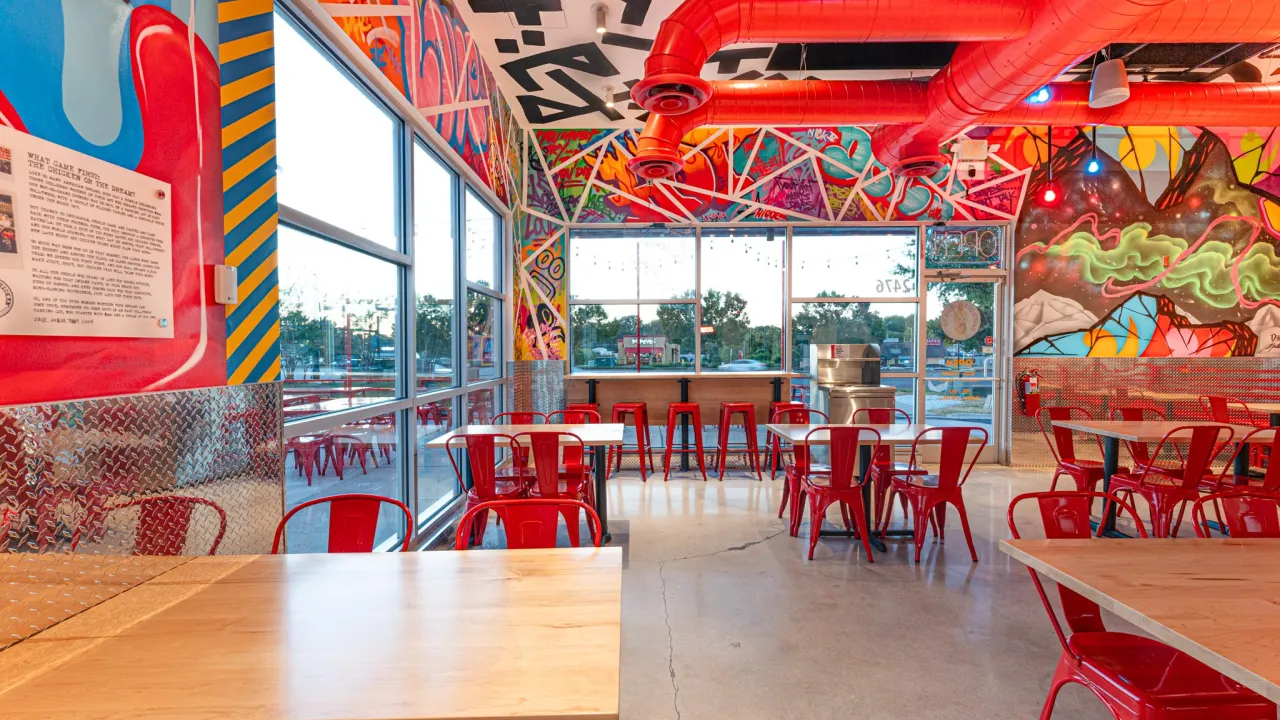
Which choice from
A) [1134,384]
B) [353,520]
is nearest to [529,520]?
[353,520]

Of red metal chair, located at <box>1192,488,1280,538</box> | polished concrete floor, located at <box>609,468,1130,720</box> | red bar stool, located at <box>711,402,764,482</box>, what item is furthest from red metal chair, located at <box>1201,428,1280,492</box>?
red bar stool, located at <box>711,402,764,482</box>

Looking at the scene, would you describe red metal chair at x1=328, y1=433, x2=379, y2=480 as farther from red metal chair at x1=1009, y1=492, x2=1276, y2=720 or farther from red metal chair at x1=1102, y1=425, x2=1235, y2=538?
red metal chair at x1=1102, y1=425, x2=1235, y2=538

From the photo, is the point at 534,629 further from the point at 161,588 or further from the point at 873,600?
the point at 873,600

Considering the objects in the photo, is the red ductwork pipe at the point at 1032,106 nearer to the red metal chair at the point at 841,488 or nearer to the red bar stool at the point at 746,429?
the red metal chair at the point at 841,488

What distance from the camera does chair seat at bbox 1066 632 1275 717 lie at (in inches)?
55.9

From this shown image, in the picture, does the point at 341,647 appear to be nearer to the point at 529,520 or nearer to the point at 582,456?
the point at 529,520

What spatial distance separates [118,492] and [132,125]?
102 cm

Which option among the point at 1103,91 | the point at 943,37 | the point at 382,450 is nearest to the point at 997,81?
the point at 943,37

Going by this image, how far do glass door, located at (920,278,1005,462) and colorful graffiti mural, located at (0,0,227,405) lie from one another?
700 centimetres

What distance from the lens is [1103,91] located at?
4.12 metres

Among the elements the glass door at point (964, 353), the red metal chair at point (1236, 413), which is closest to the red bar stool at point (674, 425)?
the glass door at point (964, 353)

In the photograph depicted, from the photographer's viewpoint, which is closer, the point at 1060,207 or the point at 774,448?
the point at 774,448

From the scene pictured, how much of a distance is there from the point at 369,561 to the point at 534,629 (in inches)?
27.4

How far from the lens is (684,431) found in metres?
6.61
